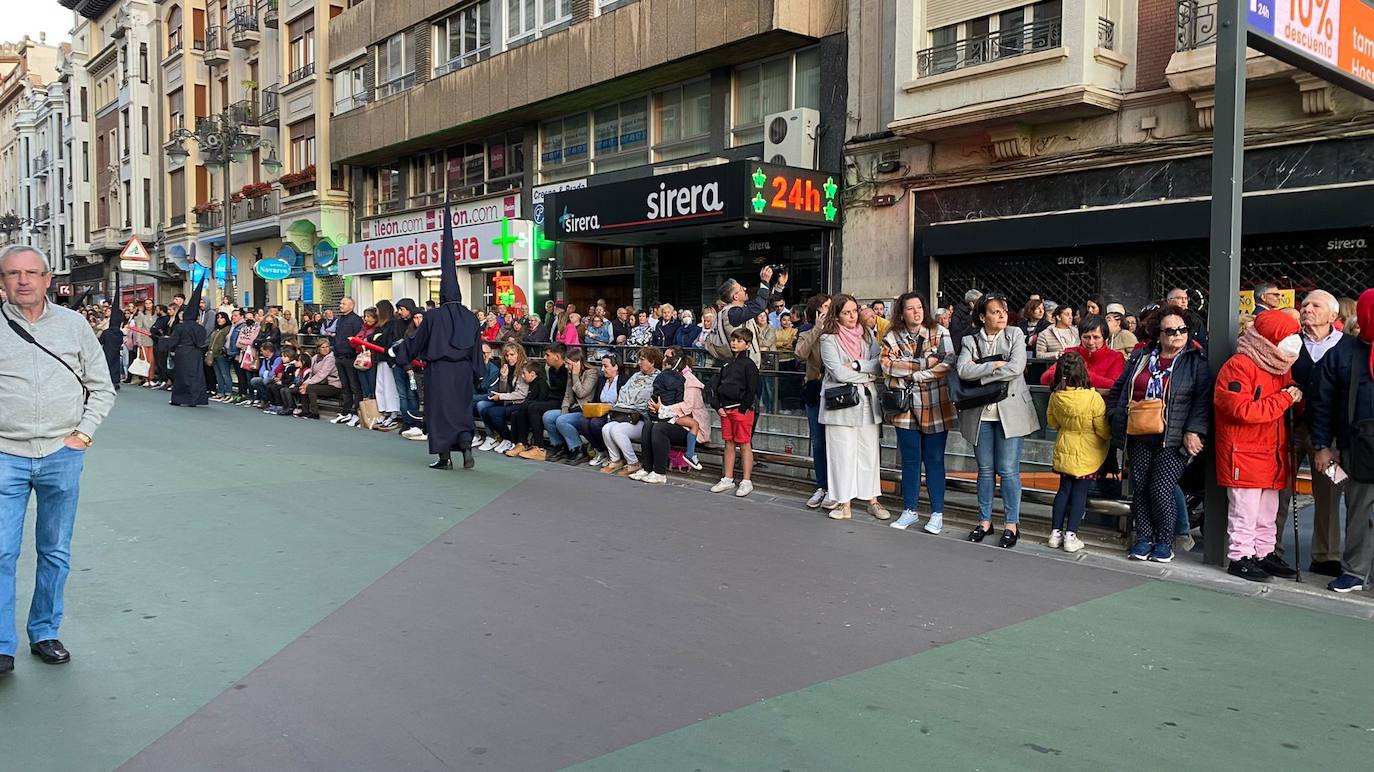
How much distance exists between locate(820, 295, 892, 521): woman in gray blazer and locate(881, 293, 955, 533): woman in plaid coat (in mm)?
236

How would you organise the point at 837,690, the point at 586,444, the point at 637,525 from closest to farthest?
1. the point at 837,690
2. the point at 637,525
3. the point at 586,444

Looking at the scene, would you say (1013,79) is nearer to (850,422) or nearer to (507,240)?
(850,422)

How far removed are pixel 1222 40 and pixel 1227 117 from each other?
1.67 ft

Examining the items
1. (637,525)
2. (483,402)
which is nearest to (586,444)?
(483,402)

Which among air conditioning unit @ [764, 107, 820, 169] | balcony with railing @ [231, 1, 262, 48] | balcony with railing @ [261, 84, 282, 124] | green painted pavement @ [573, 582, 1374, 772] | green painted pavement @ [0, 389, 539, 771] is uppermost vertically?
balcony with railing @ [231, 1, 262, 48]

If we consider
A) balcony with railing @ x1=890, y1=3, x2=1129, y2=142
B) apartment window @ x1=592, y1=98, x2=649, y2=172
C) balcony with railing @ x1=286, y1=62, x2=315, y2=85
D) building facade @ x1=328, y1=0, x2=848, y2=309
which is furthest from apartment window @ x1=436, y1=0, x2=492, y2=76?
balcony with railing @ x1=890, y1=3, x2=1129, y2=142

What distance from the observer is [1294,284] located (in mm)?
12883

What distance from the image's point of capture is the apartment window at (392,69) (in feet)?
91.1

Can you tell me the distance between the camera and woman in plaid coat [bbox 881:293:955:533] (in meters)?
8.31

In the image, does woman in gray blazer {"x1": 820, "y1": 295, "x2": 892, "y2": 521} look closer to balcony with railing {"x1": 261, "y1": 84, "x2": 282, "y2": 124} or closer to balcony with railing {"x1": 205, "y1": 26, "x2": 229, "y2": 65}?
balcony with railing {"x1": 261, "y1": 84, "x2": 282, "y2": 124}

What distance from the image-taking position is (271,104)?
34.6 meters

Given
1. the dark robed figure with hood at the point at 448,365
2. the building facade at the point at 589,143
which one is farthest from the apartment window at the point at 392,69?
the dark robed figure with hood at the point at 448,365

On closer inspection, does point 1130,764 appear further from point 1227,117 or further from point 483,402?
point 483,402

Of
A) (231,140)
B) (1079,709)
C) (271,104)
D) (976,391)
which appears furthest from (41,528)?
(271,104)
